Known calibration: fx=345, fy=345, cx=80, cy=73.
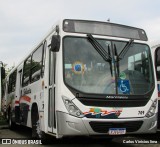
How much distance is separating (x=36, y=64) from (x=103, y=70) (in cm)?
329

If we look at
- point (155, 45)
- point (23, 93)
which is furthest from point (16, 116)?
point (155, 45)

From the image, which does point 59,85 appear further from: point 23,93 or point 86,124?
point 23,93

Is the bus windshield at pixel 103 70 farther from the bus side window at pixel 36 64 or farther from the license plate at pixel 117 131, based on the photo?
the bus side window at pixel 36 64

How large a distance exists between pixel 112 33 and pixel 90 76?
4.84ft

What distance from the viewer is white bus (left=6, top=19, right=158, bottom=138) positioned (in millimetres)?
7684

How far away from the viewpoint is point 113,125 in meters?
7.79

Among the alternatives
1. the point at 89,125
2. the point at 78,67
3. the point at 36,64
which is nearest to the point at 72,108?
the point at 89,125

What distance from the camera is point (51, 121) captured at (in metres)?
8.52

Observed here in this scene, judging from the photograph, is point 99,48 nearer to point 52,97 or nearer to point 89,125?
point 52,97

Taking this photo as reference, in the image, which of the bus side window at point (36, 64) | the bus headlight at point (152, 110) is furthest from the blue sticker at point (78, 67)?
the bus side window at point (36, 64)

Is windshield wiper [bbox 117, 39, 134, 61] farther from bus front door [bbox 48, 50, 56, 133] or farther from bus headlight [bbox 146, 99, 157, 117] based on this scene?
bus front door [bbox 48, 50, 56, 133]

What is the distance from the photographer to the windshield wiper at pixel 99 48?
8266 mm

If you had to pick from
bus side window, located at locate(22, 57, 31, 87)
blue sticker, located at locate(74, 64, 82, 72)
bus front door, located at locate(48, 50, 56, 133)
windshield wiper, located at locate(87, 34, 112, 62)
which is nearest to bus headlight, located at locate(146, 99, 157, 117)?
windshield wiper, located at locate(87, 34, 112, 62)

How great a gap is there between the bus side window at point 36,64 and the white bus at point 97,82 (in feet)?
2.92
